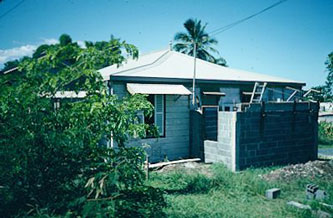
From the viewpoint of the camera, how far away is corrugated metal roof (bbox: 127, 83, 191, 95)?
808 centimetres

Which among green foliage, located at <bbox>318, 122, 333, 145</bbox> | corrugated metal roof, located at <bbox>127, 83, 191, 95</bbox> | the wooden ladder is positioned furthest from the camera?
green foliage, located at <bbox>318, 122, 333, 145</bbox>

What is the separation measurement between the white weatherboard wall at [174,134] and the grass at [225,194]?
170 cm

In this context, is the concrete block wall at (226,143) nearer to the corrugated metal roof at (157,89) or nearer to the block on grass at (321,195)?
the corrugated metal roof at (157,89)

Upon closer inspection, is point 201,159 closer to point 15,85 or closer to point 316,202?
point 316,202

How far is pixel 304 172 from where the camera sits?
733 centimetres

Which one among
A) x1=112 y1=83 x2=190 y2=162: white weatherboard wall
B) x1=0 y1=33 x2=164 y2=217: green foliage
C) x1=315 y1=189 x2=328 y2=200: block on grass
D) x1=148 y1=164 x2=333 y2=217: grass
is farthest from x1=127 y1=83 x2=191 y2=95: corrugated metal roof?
x1=0 y1=33 x2=164 y2=217: green foliage

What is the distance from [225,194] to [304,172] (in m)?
3.04

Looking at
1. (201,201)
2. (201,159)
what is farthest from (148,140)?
(201,201)

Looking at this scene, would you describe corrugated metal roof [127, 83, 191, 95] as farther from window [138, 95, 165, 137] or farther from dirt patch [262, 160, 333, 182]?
dirt patch [262, 160, 333, 182]

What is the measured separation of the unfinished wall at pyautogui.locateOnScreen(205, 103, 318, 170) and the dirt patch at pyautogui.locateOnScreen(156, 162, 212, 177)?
655 mm

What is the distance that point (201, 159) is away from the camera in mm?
8969

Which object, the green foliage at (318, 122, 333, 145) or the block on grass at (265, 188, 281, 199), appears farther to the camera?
the green foliage at (318, 122, 333, 145)

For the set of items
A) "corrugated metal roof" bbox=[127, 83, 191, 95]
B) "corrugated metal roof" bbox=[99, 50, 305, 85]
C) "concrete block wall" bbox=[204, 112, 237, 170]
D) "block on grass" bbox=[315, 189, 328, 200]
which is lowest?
"block on grass" bbox=[315, 189, 328, 200]

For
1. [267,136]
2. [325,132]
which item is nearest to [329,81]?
[325,132]
